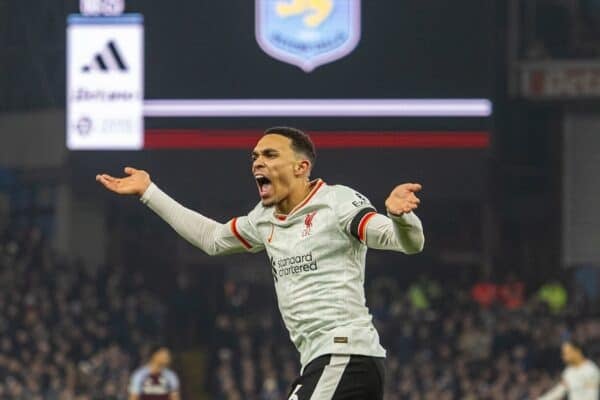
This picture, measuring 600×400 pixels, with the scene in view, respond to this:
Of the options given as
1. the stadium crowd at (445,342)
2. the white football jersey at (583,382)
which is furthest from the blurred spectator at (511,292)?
the white football jersey at (583,382)

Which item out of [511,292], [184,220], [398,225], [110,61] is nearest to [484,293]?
[511,292]

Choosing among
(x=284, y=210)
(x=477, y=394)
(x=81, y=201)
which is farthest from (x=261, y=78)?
(x=284, y=210)

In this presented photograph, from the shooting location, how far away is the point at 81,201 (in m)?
24.6

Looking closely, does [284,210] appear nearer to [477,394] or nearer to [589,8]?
[477,394]

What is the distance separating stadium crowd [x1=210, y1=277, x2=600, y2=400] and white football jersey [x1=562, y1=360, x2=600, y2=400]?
12.2 feet

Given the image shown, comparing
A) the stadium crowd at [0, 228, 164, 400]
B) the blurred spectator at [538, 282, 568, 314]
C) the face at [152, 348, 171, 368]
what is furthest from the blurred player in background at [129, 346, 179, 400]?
the blurred spectator at [538, 282, 568, 314]

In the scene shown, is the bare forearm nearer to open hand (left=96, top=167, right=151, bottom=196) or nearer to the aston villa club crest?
open hand (left=96, top=167, right=151, bottom=196)

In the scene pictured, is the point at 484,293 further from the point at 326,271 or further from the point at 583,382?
the point at 326,271

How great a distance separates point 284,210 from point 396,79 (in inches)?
515

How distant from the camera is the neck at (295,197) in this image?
5.84m

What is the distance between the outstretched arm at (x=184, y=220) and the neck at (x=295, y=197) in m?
0.36

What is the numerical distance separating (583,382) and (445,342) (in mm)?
5605

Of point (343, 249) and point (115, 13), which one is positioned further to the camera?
point (115, 13)

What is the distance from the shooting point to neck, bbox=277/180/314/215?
230 inches
